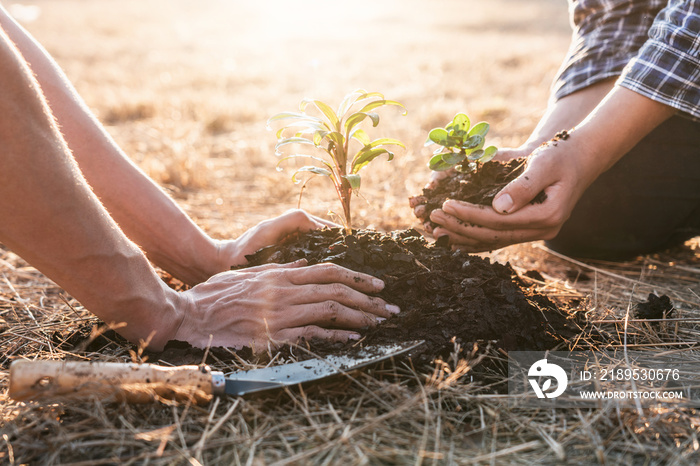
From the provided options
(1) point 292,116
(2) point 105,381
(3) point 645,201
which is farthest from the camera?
(3) point 645,201

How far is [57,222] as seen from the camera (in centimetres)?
141

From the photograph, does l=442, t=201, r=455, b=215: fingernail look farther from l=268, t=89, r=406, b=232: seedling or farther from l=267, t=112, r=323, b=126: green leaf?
l=267, t=112, r=323, b=126: green leaf

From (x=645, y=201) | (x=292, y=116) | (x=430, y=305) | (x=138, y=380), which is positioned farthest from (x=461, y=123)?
(x=138, y=380)

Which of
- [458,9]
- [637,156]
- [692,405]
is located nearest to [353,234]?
[692,405]

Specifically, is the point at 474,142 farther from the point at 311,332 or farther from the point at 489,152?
the point at 311,332

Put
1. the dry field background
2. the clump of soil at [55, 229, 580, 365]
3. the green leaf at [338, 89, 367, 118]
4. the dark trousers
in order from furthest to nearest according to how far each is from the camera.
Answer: the dark trousers, the green leaf at [338, 89, 367, 118], the clump of soil at [55, 229, 580, 365], the dry field background

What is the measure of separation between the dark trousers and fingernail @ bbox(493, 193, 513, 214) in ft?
3.27

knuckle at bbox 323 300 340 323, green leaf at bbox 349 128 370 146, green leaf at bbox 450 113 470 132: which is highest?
green leaf at bbox 450 113 470 132

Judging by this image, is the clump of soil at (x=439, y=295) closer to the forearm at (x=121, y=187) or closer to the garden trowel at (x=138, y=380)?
the garden trowel at (x=138, y=380)

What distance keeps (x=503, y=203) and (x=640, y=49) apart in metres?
1.04

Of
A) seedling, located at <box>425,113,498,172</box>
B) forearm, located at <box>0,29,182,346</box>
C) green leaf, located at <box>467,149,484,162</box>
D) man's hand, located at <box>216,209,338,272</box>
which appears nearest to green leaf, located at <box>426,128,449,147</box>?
seedling, located at <box>425,113,498,172</box>

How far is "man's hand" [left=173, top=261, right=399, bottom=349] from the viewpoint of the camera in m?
1.74

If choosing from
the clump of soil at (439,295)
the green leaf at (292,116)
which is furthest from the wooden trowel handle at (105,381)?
the green leaf at (292,116)

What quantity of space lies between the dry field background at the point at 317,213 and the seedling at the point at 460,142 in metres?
0.71
